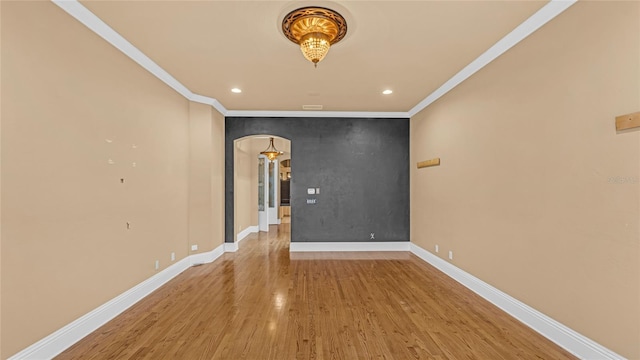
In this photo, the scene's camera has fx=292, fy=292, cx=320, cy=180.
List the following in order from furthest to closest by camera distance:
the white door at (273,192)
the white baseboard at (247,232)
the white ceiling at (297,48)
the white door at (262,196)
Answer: the white door at (273,192) → the white door at (262,196) → the white baseboard at (247,232) → the white ceiling at (297,48)

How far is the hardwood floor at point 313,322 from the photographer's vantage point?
2.50 m

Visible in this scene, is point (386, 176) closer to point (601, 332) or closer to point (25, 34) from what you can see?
point (601, 332)

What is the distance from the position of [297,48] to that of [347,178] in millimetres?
3560

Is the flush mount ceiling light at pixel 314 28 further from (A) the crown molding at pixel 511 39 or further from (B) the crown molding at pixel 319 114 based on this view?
(B) the crown molding at pixel 319 114

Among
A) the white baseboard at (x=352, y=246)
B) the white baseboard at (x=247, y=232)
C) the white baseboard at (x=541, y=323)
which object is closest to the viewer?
the white baseboard at (x=541, y=323)

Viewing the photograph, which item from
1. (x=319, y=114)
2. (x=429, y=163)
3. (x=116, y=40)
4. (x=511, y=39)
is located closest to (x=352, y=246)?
(x=429, y=163)

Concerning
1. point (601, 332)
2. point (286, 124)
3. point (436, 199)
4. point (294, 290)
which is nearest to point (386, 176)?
point (436, 199)

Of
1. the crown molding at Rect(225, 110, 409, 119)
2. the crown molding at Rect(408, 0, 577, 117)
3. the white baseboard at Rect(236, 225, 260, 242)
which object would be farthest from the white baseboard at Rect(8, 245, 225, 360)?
the crown molding at Rect(408, 0, 577, 117)

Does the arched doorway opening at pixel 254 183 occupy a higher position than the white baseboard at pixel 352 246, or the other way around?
the arched doorway opening at pixel 254 183

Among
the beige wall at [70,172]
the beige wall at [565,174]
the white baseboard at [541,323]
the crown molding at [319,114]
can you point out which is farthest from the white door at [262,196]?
the beige wall at [565,174]

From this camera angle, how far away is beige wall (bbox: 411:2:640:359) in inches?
82.0

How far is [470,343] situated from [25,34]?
4.45 meters

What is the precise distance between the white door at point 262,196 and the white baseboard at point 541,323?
20.6ft

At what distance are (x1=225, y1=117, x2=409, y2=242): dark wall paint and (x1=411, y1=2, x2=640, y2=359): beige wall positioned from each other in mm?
2491
